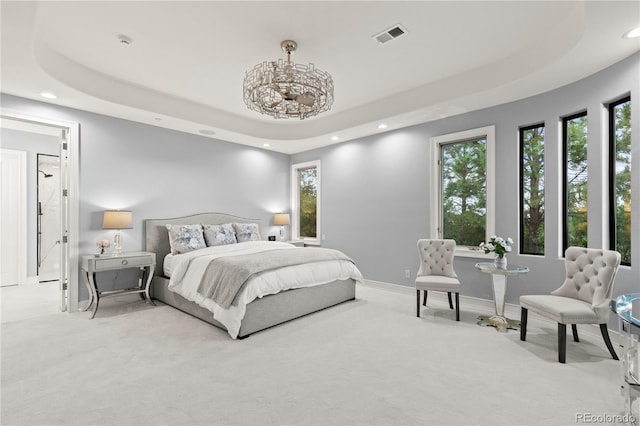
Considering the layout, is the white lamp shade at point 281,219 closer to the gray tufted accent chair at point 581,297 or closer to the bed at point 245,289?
the bed at point 245,289

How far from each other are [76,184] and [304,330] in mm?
3582

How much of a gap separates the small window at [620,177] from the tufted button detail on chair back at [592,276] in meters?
0.42

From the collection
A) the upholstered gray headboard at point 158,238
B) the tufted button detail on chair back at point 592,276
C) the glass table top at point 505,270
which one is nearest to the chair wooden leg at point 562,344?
the tufted button detail on chair back at point 592,276

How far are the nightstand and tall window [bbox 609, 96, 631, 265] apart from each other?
5521 millimetres

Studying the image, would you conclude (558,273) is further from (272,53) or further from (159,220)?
(159,220)

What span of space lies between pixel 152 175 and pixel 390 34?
13.2ft

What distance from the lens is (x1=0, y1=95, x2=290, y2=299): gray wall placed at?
4289 millimetres

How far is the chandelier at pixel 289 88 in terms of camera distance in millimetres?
2863

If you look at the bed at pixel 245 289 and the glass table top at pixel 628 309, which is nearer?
the glass table top at pixel 628 309

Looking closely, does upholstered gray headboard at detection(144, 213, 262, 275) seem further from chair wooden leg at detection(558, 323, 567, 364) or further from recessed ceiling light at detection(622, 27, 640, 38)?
recessed ceiling light at detection(622, 27, 640, 38)

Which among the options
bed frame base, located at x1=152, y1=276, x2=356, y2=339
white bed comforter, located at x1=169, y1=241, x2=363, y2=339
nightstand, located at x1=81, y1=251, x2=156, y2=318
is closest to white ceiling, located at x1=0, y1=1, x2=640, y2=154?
nightstand, located at x1=81, y1=251, x2=156, y2=318

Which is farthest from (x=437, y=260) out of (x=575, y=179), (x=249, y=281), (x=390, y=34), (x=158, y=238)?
(x=158, y=238)

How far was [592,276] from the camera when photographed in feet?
9.68

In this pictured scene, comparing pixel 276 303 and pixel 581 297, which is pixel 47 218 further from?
pixel 581 297
